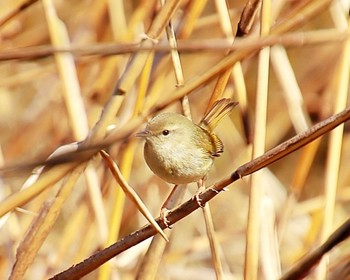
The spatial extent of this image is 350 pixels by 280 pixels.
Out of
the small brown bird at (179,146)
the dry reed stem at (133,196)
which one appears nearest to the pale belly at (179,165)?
the small brown bird at (179,146)

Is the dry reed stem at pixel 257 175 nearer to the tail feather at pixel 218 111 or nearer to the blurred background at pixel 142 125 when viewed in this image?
the blurred background at pixel 142 125

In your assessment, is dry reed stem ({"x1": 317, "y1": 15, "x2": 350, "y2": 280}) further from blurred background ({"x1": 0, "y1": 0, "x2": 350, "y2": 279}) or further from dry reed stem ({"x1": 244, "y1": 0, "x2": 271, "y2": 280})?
dry reed stem ({"x1": 244, "y1": 0, "x2": 271, "y2": 280})

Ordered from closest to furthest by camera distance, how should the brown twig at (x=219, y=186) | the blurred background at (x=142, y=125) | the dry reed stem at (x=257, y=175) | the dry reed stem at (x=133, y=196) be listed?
the brown twig at (x=219, y=186) < the dry reed stem at (x=133, y=196) < the dry reed stem at (x=257, y=175) < the blurred background at (x=142, y=125)

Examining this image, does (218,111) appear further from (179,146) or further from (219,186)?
(219,186)

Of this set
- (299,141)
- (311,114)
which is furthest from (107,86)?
(299,141)

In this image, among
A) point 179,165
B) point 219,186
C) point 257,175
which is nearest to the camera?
point 219,186

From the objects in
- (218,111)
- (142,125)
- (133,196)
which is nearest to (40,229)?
(133,196)
